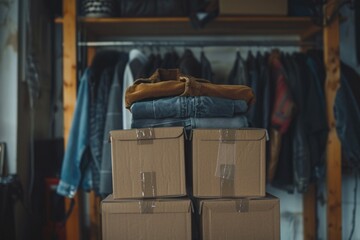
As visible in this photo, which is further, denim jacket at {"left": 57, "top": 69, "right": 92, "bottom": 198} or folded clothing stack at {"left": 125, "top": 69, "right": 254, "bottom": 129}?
denim jacket at {"left": 57, "top": 69, "right": 92, "bottom": 198}

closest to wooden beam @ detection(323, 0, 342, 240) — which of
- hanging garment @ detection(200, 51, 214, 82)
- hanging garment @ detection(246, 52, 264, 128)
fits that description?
hanging garment @ detection(246, 52, 264, 128)

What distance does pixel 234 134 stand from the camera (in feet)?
3.79

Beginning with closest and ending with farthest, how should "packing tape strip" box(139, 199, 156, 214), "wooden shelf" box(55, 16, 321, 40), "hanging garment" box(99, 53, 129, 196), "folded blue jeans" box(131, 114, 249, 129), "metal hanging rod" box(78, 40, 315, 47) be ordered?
"packing tape strip" box(139, 199, 156, 214), "folded blue jeans" box(131, 114, 249, 129), "hanging garment" box(99, 53, 129, 196), "wooden shelf" box(55, 16, 321, 40), "metal hanging rod" box(78, 40, 315, 47)

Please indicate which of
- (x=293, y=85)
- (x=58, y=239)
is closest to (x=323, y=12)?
(x=293, y=85)

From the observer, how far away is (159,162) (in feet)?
3.75

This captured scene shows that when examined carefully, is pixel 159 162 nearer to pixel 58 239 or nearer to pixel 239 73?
pixel 239 73

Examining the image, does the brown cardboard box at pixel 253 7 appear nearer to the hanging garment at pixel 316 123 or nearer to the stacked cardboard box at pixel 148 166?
the hanging garment at pixel 316 123

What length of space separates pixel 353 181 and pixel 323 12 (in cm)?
109

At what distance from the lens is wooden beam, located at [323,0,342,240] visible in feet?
6.46

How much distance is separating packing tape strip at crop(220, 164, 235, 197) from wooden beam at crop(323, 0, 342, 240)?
1.03 m

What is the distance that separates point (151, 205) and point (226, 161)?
0.26 metres

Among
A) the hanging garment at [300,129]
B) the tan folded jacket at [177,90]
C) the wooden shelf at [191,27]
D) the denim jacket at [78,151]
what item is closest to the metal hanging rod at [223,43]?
the wooden shelf at [191,27]

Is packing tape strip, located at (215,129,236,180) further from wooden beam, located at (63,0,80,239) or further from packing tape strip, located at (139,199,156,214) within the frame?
wooden beam, located at (63,0,80,239)

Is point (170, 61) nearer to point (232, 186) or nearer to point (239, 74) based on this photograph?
point (239, 74)
